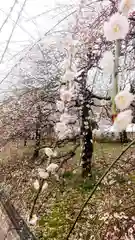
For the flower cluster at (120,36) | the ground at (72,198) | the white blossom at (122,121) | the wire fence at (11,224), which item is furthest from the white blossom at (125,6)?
the wire fence at (11,224)

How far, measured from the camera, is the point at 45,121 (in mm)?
3510

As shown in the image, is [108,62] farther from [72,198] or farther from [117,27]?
[72,198]

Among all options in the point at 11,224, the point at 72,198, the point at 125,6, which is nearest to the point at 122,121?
the point at 125,6

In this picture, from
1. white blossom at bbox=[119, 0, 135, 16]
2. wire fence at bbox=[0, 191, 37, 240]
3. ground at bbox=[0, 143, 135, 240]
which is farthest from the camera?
wire fence at bbox=[0, 191, 37, 240]

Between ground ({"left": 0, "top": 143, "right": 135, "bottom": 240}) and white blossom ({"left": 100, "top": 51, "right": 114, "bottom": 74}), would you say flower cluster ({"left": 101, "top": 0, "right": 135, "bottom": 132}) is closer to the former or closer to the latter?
white blossom ({"left": 100, "top": 51, "right": 114, "bottom": 74})

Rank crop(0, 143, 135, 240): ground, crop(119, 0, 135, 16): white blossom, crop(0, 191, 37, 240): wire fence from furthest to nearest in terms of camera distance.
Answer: crop(0, 191, 37, 240): wire fence, crop(0, 143, 135, 240): ground, crop(119, 0, 135, 16): white blossom

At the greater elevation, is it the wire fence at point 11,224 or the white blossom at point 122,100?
the white blossom at point 122,100

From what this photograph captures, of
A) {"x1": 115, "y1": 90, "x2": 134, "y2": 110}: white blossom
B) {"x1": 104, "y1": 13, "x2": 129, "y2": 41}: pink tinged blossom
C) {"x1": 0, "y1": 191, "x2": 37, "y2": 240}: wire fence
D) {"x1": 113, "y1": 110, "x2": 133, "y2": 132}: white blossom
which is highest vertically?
{"x1": 104, "y1": 13, "x2": 129, "y2": 41}: pink tinged blossom

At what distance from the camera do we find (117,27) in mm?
420

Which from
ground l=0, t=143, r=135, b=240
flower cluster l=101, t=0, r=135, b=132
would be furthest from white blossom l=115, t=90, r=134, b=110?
ground l=0, t=143, r=135, b=240

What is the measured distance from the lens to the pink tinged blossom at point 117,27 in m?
0.41

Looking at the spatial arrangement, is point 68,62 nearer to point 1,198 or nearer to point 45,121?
point 45,121

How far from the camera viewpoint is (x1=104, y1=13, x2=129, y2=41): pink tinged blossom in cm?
41

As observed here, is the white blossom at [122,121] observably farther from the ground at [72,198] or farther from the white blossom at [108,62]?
the ground at [72,198]
